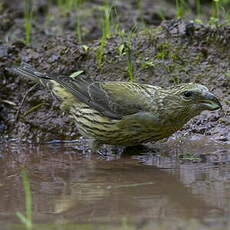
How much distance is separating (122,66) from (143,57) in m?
0.27

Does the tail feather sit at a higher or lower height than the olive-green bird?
higher

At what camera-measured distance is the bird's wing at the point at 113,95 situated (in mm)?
6129

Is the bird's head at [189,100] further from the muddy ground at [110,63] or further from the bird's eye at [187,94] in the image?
the muddy ground at [110,63]

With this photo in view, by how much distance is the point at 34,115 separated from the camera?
733cm

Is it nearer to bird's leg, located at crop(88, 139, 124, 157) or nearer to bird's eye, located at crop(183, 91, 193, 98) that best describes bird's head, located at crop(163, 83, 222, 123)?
bird's eye, located at crop(183, 91, 193, 98)

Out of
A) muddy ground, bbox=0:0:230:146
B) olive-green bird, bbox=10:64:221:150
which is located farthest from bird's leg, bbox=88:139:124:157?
muddy ground, bbox=0:0:230:146

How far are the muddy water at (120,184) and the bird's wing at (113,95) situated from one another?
0.47m

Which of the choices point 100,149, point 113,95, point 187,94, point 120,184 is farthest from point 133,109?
point 120,184

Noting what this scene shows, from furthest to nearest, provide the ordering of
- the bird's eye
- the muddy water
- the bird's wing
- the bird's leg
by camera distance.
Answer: the bird's leg → the bird's wing → the bird's eye → the muddy water

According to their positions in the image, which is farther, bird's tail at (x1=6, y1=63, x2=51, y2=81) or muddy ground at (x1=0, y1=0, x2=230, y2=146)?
muddy ground at (x1=0, y1=0, x2=230, y2=146)

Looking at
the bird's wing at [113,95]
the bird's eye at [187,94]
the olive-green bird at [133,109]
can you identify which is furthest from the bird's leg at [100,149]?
the bird's eye at [187,94]

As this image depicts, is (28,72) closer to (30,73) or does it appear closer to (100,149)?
(30,73)

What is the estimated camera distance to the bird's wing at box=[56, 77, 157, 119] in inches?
241

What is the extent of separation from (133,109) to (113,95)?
0.37 m
